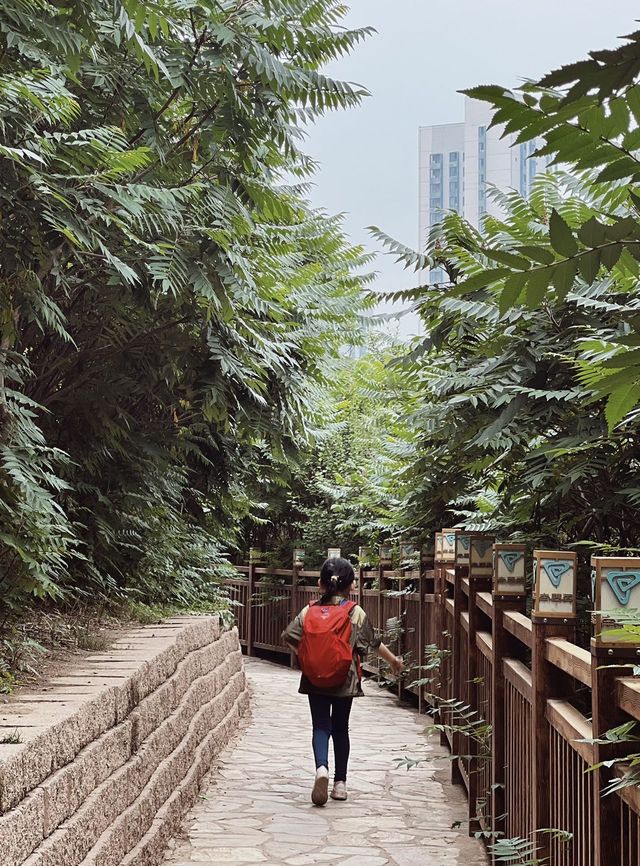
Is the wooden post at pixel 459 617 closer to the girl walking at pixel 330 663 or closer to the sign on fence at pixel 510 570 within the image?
the girl walking at pixel 330 663

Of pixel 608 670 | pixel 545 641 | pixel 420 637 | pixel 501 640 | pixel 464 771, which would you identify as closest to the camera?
pixel 608 670

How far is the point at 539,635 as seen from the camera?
10.7ft

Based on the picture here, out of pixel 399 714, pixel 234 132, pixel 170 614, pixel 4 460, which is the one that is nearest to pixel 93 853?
pixel 4 460

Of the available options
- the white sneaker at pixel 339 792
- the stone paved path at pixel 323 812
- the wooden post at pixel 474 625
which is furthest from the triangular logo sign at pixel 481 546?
the white sneaker at pixel 339 792

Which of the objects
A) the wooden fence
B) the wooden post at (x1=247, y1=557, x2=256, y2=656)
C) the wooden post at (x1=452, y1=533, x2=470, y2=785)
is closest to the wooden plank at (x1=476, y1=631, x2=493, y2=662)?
the wooden fence

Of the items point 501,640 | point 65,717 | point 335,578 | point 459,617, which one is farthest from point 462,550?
point 65,717

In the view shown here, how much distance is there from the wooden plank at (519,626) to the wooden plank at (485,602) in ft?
1.89

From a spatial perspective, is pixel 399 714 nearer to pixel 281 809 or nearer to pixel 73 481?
pixel 281 809

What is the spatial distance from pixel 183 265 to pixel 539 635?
9.88ft

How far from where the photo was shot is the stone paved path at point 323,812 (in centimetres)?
562

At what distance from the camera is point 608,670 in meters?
2.34

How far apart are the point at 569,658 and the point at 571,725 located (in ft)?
0.63

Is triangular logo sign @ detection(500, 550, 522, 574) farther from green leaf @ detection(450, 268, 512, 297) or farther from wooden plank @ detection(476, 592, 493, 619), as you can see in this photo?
green leaf @ detection(450, 268, 512, 297)

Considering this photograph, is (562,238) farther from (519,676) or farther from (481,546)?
(481,546)
